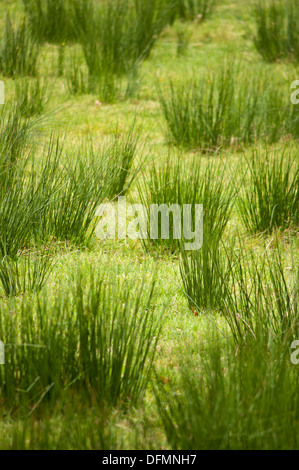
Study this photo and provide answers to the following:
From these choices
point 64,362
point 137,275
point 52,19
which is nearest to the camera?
point 64,362

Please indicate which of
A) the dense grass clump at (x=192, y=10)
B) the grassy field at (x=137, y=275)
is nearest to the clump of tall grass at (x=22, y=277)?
the grassy field at (x=137, y=275)

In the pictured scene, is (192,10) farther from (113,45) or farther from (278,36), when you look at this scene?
(113,45)

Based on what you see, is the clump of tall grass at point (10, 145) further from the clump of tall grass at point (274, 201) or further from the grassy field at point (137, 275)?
the clump of tall grass at point (274, 201)

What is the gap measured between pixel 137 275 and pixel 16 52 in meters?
3.81

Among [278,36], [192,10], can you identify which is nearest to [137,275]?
[278,36]

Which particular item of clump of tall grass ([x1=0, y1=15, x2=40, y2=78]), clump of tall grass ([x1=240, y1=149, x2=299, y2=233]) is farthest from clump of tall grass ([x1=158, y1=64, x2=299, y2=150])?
clump of tall grass ([x1=0, y1=15, x2=40, y2=78])

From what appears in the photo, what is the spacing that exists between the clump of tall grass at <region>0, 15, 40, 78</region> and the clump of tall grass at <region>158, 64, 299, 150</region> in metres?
1.62

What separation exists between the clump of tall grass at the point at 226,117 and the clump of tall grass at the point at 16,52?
1.62m

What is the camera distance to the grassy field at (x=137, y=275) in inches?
78.0

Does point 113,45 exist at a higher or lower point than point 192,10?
lower

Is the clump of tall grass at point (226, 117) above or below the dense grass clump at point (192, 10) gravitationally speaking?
below

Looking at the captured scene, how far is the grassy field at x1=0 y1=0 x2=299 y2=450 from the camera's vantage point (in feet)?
6.50

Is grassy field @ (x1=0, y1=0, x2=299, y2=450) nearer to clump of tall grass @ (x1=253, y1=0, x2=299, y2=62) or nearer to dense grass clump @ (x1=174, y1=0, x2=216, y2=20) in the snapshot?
clump of tall grass @ (x1=253, y1=0, x2=299, y2=62)

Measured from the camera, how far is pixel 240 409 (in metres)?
1.86
